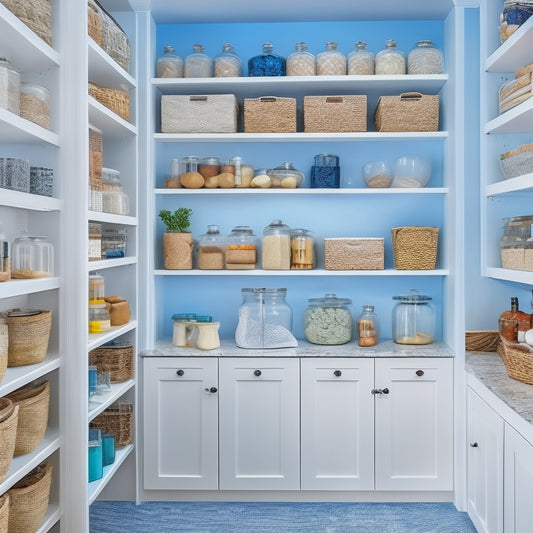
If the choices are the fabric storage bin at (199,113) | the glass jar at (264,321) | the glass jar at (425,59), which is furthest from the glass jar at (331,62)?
the glass jar at (264,321)

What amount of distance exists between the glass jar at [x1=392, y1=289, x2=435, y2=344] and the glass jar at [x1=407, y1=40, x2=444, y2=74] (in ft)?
3.94

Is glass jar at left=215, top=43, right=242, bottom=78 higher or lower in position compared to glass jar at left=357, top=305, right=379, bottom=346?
higher

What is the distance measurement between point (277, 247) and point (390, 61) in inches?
45.4

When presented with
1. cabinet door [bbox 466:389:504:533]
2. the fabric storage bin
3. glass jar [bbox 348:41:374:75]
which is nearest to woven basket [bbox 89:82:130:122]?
the fabric storage bin

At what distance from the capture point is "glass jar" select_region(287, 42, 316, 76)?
335cm

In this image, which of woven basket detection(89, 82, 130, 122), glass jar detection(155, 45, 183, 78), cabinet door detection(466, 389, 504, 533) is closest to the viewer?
cabinet door detection(466, 389, 504, 533)

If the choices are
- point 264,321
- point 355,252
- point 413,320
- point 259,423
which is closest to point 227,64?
point 355,252

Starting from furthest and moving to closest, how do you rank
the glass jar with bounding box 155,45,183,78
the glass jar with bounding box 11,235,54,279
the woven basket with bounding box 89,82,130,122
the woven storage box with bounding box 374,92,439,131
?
the glass jar with bounding box 155,45,183,78, the woven storage box with bounding box 374,92,439,131, the woven basket with bounding box 89,82,130,122, the glass jar with bounding box 11,235,54,279

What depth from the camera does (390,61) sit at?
10.9 feet

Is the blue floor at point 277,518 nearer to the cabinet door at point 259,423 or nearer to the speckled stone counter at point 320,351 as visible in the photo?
the cabinet door at point 259,423

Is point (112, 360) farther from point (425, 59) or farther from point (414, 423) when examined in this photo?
point (425, 59)

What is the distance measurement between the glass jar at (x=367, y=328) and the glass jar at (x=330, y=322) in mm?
75

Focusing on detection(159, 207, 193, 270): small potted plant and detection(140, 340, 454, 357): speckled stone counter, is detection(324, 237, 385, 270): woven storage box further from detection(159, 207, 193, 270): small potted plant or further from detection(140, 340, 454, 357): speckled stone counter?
detection(159, 207, 193, 270): small potted plant

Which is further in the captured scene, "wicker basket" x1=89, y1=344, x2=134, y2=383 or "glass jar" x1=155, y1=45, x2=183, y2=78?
→ "glass jar" x1=155, y1=45, x2=183, y2=78
